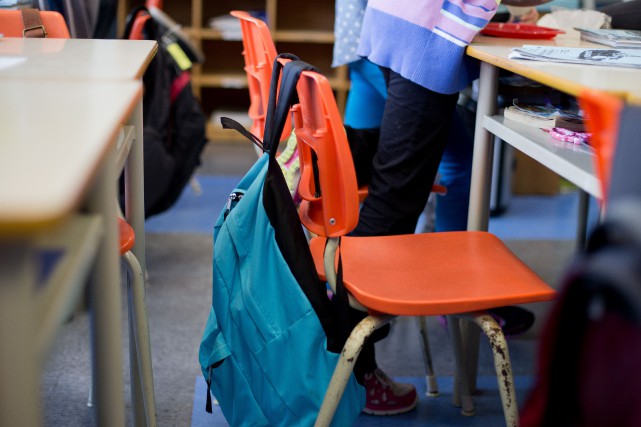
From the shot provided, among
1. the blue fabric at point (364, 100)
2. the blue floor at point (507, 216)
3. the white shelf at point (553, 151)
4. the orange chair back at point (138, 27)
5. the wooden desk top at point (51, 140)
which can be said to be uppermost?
the wooden desk top at point (51, 140)

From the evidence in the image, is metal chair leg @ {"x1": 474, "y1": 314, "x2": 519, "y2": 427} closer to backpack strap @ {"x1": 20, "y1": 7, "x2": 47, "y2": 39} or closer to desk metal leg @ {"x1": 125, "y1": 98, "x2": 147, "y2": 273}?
desk metal leg @ {"x1": 125, "y1": 98, "x2": 147, "y2": 273}

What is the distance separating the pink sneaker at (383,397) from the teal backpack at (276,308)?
39 cm

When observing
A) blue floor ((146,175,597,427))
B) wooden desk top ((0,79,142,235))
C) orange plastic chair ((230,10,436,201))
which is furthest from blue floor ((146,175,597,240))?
wooden desk top ((0,79,142,235))

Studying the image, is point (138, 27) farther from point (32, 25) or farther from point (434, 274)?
point (434, 274)

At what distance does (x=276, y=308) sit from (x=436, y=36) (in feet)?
2.18

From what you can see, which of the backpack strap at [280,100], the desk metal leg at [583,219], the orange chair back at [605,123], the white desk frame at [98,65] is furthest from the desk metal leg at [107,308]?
the desk metal leg at [583,219]

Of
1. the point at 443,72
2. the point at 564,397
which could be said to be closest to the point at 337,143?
the point at 443,72

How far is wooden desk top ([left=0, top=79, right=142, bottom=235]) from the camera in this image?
0.58 meters

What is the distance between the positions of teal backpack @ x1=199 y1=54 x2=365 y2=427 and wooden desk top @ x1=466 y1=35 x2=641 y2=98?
38 cm

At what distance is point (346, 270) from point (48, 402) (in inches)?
32.7

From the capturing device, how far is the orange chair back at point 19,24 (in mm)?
1714

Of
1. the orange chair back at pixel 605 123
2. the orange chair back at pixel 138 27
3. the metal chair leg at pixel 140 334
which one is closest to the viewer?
the orange chair back at pixel 605 123

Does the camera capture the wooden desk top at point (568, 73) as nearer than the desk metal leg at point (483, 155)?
Yes

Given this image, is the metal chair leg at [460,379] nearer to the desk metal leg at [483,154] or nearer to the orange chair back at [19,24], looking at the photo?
the desk metal leg at [483,154]
